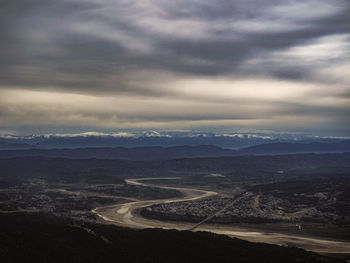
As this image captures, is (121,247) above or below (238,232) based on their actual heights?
above

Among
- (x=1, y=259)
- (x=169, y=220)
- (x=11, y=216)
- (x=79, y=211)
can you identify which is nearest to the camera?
(x=1, y=259)

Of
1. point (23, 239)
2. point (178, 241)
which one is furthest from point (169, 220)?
point (23, 239)

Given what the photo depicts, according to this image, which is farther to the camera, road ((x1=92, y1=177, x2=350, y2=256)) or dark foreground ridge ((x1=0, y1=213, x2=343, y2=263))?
road ((x1=92, y1=177, x2=350, y2=256))

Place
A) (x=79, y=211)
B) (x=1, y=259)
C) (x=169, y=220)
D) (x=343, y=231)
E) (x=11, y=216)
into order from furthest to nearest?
(x=79, y=211)
(x=169, y=220)
(x=343, y=231)
(x=11, y=216)
(x=1, y=259)

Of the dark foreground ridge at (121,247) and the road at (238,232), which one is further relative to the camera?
the road at (238,232)

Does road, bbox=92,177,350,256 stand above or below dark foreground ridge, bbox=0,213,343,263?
below

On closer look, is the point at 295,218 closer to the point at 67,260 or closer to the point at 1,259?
the point at 67,260

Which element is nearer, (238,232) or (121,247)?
(121,247)

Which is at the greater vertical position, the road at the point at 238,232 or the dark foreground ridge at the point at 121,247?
the dark foreground ridge at the point at 121,247
